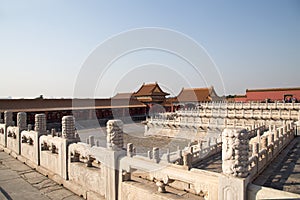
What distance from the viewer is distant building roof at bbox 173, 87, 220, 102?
34.1 m

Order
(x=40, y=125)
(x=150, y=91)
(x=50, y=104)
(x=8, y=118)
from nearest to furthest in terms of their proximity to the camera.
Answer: (x=40, y=125) < (x=8, y=118) < (x=50, y=104) < (x=150, y=91)

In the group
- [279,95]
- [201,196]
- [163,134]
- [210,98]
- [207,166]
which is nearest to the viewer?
[201,196]

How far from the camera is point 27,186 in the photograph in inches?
276

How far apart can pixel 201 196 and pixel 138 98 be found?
30.8 m

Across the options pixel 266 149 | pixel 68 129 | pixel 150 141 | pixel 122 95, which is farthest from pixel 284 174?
pixel 122 95

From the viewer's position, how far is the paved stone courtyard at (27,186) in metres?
6.25

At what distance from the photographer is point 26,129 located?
32.9 ft

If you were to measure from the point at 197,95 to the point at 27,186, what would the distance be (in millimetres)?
30592

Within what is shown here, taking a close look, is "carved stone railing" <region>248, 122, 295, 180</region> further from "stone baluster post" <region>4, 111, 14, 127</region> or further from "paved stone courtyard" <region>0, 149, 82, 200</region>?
"stone baluster post" <region>4, 111, 14, 127</region>

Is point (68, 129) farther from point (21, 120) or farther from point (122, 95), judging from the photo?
point (122, 95)

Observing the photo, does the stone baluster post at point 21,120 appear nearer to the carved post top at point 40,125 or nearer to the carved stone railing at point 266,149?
the carved post top at point 40,125

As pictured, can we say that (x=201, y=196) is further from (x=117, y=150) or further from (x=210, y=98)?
(x=210, y=98)

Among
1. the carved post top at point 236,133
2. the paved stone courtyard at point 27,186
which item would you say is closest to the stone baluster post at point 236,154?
the carved post top at point 236,133

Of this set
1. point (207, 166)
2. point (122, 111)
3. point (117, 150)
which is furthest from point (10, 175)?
point (122, 111)
